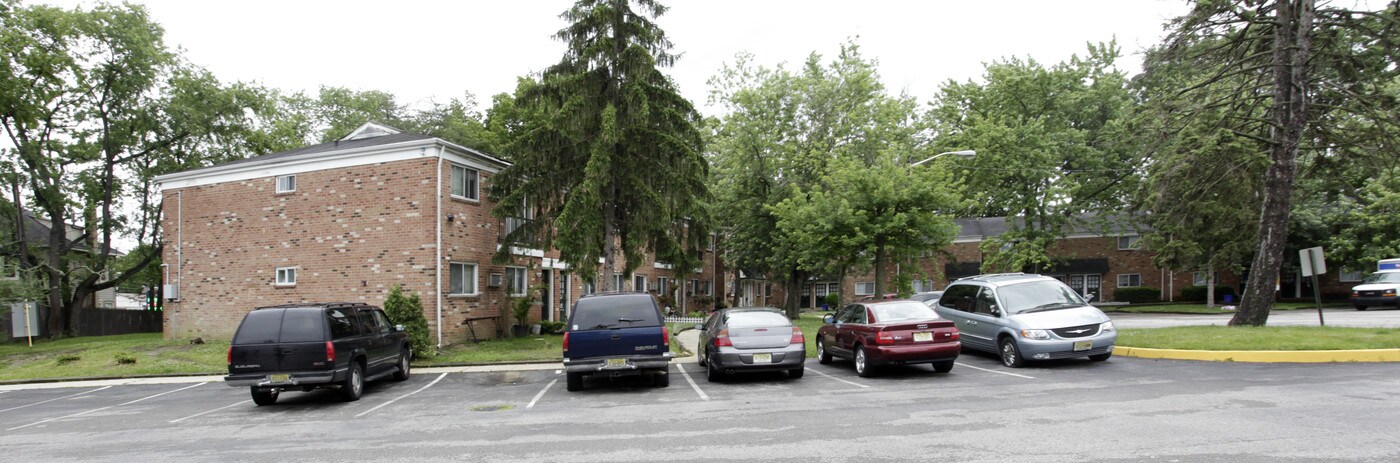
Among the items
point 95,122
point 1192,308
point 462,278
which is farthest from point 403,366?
point 1192,308

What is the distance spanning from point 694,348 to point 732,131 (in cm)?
1399

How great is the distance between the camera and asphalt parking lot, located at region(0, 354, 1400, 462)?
22.0ft

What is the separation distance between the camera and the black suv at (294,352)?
36.6ft

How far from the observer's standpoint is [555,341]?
69.7 feet

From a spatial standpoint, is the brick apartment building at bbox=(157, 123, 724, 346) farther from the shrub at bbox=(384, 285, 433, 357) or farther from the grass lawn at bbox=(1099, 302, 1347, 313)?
the grass lawn at bbox=(1099, 302, 1347, 313)

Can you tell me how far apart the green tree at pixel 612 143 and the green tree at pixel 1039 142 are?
18130 mm

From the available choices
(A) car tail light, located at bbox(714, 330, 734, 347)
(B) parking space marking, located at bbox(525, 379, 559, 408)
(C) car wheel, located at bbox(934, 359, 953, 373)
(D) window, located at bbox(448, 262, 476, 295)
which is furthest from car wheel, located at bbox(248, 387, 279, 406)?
(C) car wheel, located at bbox(934, 359, 953, 373)

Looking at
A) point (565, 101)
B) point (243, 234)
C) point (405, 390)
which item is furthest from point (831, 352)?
point (243, 234)

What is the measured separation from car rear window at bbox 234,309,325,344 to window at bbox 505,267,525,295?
423 inches

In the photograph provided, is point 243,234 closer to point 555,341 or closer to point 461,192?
point 461,192

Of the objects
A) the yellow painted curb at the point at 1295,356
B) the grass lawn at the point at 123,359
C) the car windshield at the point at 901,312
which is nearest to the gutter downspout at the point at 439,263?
the grass lawn at the point at 123,359

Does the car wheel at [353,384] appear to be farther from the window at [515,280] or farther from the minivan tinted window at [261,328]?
the window at [515,280]

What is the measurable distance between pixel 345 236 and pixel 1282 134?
22209 mm

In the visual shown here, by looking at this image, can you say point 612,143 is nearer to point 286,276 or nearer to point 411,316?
point 411,316
